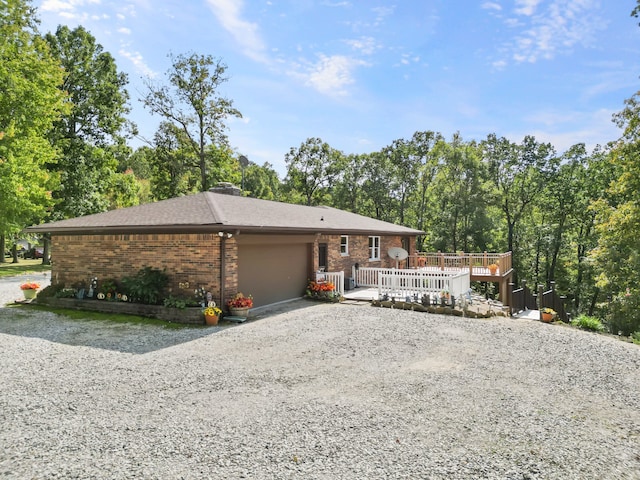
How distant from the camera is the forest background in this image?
19.5 metres

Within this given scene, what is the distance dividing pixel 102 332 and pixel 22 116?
16741 mm

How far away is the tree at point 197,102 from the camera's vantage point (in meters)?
27.8

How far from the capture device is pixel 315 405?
5.05 metres

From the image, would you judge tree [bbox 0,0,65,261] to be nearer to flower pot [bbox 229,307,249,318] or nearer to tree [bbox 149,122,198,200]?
tree [bbox 149,122,198,200]

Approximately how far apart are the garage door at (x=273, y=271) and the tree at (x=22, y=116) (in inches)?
565

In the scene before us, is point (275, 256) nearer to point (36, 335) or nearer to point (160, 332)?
point (160, 332)

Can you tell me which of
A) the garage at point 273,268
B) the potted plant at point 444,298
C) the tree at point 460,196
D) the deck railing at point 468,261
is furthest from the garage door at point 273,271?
the tree at point 460,196

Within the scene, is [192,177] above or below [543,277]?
above

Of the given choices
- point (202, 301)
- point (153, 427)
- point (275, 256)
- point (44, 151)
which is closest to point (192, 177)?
point (44, 151)

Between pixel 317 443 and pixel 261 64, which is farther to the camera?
pixel 261 64

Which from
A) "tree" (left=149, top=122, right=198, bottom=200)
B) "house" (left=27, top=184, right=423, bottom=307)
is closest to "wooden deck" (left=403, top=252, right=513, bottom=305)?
"house" (left=27, top=184, right=423, bottom=307)

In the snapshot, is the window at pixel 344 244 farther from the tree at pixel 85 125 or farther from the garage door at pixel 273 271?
the tree at pixel 85 125

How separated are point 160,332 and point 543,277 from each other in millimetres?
32756

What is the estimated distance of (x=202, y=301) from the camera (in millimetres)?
10273
